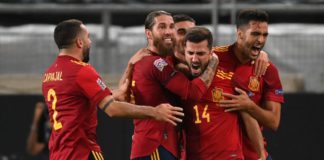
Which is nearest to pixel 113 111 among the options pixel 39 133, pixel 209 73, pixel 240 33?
pixel 209 73

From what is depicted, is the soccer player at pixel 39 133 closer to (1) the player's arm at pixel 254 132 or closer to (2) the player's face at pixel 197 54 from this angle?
(1) the player's arm at pixel 254 132

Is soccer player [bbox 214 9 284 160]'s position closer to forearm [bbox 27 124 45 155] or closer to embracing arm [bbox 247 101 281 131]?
embracing arm [bbox 247 101 281 131]

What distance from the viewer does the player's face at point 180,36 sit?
29.5 ft

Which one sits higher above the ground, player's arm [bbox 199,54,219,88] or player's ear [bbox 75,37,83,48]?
player's ear [bbox 75,37,83,48]

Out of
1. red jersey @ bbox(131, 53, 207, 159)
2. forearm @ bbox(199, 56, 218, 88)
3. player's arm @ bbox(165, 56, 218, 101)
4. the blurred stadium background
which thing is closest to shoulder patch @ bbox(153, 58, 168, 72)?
red jersey @ bbox(131, 53, 207, 159)

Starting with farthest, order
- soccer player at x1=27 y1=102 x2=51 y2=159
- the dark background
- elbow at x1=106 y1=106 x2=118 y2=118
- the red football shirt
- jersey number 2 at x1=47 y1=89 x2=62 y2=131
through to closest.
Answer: the dark background → soccer player at x1=27 y1=102 x2=51 y2=159 → the red football shirt → jersey number 2 at x1=47 y1=89 x2=62 y2=131 → elbow at x1=106 y1=106 x2=118 y2=118

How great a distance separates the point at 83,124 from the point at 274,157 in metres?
5.98

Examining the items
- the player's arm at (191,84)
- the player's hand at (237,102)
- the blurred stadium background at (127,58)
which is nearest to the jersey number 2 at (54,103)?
the player's arm at (191,84)

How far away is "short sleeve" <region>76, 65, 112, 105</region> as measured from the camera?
8.37 m

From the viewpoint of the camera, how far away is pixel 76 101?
8.55 metres

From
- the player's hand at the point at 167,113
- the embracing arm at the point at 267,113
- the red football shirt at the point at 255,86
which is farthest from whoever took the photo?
the red football shirt at the point at 255,86

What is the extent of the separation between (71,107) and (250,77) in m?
1.69

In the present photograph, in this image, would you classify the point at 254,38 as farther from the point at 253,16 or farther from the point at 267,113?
the point at 267,113

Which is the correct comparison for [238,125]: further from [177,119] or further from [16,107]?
[16,107]
